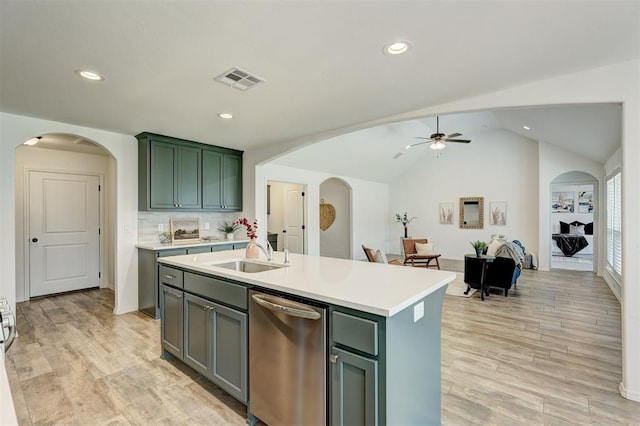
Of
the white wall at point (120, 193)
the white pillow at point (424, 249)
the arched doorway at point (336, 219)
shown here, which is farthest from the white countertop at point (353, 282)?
the arched doorway at point (336, 219)

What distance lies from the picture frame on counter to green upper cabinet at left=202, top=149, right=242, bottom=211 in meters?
0.37

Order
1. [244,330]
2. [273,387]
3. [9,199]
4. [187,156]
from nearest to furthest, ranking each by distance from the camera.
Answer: [273,387] → [244,330] → [9,199] → [187,156]

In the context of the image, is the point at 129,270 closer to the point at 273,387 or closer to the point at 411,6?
the point at 273,387

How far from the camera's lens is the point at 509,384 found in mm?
2475

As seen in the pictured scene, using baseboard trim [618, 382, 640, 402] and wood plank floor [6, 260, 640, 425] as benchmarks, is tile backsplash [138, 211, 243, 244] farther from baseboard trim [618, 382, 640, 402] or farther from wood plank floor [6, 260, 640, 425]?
baseboard trim [618, 382, 640, 402]

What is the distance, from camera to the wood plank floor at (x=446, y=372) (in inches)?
83.7

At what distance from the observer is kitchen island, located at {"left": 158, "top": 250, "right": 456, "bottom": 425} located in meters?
1.46

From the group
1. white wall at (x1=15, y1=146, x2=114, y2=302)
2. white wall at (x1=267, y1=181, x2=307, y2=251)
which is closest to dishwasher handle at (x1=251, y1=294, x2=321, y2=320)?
white wall at (x1=15, y1=146, x2=114, y2=302)

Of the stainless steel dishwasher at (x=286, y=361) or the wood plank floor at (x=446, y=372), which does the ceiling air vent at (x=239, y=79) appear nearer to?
the stainless steel dishwasher at (x=286, y=361)

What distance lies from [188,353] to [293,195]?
5.28 meters

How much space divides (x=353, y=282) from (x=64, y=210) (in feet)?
18.7

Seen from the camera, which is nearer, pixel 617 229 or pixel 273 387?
pixel 273 387

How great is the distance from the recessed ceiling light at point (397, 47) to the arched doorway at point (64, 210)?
4.16m

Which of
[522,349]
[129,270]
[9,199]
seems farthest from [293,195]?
[522,349]
